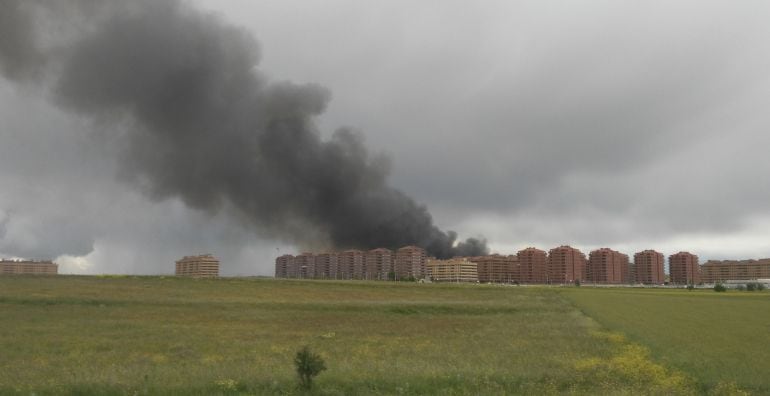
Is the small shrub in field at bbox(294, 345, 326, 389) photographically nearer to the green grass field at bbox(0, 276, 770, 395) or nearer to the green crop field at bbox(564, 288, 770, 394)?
the green grass field at bbox(0, 276, 770, 395)

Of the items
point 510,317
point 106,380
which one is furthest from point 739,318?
point 106,380

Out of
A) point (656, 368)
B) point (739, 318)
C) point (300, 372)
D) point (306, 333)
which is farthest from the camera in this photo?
point (739, 318)

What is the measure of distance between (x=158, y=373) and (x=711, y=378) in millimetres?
22416

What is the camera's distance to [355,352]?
3008cm

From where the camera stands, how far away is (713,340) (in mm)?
33969

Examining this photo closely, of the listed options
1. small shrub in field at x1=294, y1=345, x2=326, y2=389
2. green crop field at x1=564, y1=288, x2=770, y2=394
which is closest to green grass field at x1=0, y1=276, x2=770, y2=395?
green crop field at x1=564, y1=288, x2=770, y2=394

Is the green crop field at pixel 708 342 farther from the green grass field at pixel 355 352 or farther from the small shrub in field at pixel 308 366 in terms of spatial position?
the small shrub in field at pixel 308 366

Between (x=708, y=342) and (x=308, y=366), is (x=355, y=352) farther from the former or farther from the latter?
(x=708, y=342)

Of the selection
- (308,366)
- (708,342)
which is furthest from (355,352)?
(708,342)

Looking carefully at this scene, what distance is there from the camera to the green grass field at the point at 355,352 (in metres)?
20.7

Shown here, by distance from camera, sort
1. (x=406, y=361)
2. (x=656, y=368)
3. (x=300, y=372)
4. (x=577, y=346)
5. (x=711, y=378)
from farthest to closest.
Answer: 1. (x=577, y=346)
2. (x=406, y=361)
3. (x=656, y=368)
4. (x=711, y=378)
5. (x=300, y=372)

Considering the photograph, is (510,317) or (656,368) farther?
(510,317)

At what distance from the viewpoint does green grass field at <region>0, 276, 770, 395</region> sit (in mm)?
20672

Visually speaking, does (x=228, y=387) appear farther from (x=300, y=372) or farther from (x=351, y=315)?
(x=351, y=315)
